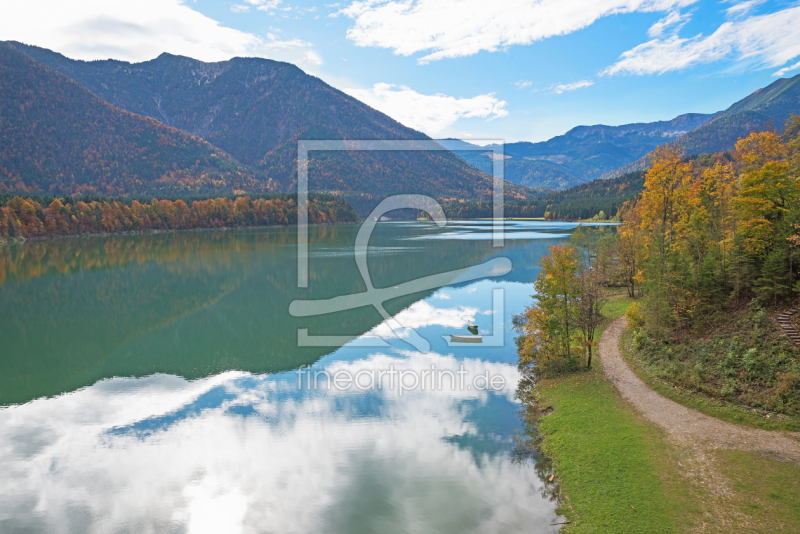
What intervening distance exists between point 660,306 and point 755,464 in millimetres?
12834

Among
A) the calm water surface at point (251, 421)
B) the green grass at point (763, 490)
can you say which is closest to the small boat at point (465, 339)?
the calm water surface at point (251, 421)

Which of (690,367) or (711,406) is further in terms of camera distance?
(690,367)

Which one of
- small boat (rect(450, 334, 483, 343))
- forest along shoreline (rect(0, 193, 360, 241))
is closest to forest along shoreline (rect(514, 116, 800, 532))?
small boat (rect(450, 334, 483, 343))

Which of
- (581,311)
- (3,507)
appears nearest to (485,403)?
(581,311)

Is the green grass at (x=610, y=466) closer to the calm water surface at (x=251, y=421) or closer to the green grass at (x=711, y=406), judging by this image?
the calm water surface at (x=251, y=421)

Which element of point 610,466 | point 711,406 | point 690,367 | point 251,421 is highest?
point 690,367

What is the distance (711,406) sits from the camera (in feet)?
61.2

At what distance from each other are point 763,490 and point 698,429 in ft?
13.5

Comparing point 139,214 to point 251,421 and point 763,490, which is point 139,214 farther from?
point 763,490

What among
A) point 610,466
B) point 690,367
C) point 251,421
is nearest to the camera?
point 610,466

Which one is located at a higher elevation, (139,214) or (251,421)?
(139,214)

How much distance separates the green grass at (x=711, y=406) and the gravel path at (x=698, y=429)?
1.04 ft

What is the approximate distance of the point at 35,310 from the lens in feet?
152

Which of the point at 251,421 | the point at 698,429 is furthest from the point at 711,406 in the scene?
the point at 251,421
